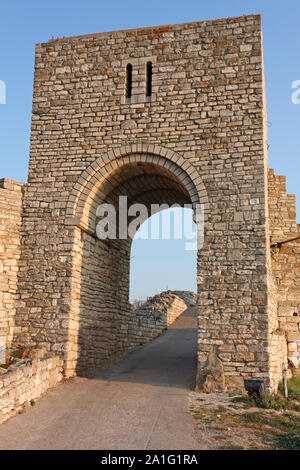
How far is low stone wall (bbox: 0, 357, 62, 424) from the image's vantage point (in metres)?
6.48

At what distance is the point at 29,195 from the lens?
9.87 meters

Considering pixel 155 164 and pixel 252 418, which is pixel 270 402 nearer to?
pixel 252 418

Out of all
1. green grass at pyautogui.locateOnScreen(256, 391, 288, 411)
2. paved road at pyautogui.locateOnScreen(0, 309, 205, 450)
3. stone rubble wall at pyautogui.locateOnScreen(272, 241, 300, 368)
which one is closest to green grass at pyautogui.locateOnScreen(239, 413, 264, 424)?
green grass at pyautogui.locateOnScreen(256, 391, 288, 411)

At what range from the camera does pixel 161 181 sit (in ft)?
36.3

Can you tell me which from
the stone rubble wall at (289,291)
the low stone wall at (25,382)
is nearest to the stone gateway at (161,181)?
the stone rubble wall at (289,291)

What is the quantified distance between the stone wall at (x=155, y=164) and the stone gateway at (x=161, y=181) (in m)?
0.03

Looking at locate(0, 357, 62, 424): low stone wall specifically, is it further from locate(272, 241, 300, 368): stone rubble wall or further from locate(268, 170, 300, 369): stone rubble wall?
locate(272, 241, 300, 368): stone rubble wall

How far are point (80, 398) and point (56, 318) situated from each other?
1888 mm

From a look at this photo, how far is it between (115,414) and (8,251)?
4.37m

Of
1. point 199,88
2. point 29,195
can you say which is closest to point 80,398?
point 29,195

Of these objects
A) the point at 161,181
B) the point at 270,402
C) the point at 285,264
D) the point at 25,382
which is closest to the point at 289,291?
the point at 285,264

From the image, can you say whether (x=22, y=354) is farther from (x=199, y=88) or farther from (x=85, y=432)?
(x=199, y=88)

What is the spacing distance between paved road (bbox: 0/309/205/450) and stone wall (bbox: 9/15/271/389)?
2.78 feet

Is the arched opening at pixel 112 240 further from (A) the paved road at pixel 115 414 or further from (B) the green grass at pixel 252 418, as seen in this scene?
(B) the green grass at pixel 252 418
